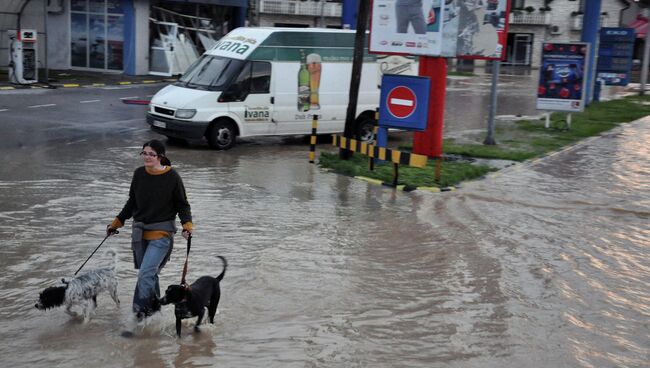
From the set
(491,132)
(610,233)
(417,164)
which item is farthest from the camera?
(491,132)

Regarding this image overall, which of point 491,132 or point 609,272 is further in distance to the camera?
point 491,132

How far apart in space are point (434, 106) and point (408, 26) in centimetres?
187

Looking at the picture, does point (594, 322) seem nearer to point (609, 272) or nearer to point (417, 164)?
point (609, 272)

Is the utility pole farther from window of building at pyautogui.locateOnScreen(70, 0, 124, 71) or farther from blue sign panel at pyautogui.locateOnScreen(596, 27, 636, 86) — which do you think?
window of building at pyautogui.locateOnScreen(70, 0, 124, 71)

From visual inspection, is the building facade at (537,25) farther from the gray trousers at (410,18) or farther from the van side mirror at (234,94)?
the gray trousers at (410,18)

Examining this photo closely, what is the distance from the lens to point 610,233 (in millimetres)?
11828

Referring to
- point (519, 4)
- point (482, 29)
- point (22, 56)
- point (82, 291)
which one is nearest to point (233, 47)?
Answer: point (482, 29)

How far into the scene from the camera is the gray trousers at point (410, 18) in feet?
51.4

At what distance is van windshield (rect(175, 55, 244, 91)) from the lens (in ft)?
57.6

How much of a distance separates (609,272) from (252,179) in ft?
22.3

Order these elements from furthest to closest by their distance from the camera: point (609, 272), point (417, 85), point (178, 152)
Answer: point (178, 152), point (417, 85), point (609, 272)

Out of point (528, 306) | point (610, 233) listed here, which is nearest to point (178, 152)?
point (610, 233)

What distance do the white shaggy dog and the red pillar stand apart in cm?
1010

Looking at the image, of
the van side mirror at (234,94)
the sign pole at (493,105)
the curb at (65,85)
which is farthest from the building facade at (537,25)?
the van side mirror at (234,94)
